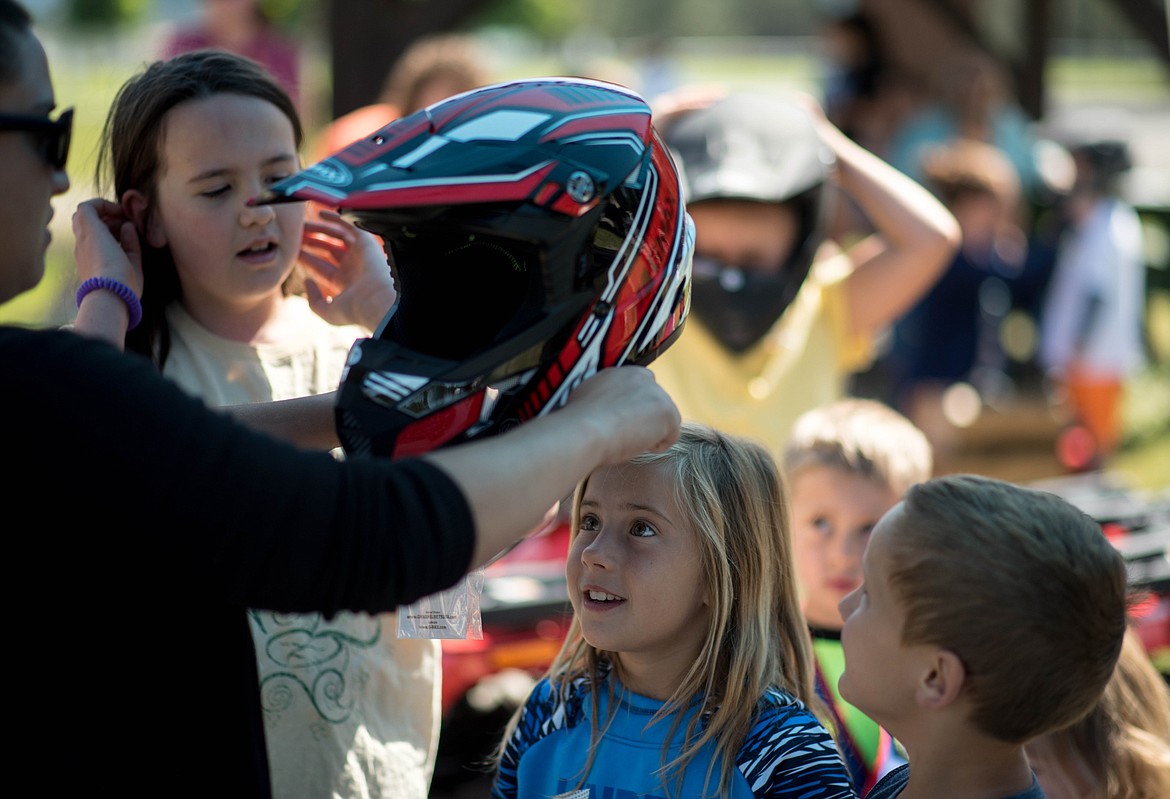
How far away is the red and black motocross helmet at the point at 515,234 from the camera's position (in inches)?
54.1

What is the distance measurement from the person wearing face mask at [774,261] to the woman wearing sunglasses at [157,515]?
1.62 meters

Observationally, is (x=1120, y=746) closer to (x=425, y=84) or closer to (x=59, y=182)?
(x=59, y=182)

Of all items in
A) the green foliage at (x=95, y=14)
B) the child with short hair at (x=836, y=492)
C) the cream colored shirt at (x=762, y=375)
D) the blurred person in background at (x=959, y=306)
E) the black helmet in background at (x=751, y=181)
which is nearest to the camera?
the child with short hair at (x=836, y=492)

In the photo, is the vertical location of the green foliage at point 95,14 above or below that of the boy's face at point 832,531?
above

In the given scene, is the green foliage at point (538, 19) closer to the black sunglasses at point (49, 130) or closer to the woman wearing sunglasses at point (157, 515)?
the black sunglasses at point (49, 130)

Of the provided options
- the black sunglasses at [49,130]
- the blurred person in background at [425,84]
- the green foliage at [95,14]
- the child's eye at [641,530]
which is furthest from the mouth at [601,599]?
the green foliage at [95,14]

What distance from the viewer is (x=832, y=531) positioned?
9.06ft

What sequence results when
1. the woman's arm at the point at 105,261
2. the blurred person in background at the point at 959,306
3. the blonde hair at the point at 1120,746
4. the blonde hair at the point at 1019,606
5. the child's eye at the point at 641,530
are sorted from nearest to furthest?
1. the blonde hair at the point at 1019,606
2. the woman's arm at the point at 105,261
3. the child's eye at the point at 641,530
4. the blonde hair at the point at 1120,746
5. the blurred person in background at the point at 959,306

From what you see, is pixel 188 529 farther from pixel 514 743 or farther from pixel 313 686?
pixel 514 743

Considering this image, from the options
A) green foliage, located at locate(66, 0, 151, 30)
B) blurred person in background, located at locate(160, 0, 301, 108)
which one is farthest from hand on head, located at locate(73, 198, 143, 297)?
green foliage, located at locate(66, 0, 151, 30)

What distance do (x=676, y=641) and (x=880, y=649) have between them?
39cm

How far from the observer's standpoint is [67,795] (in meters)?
1.38

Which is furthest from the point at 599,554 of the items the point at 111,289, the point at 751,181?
the point at 751,181

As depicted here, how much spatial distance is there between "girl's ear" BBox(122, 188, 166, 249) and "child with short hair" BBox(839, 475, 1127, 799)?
3.89 ft
